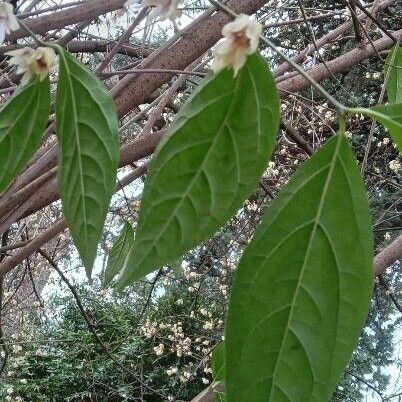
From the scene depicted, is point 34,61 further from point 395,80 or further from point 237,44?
point 395,80

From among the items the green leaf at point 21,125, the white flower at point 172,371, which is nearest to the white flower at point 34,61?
the green leaf at point 21,125

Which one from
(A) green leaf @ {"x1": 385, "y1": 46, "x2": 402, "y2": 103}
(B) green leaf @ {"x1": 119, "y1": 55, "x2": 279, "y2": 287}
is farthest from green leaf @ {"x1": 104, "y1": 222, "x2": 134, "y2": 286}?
(B) green leaf @ {"x1": 119, "y1": 55, "x2": 279, "y2": 287}

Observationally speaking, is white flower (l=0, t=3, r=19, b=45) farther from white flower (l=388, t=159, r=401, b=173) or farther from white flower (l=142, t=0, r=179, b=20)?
white flower (l=388, t=159, r=401, b=173)

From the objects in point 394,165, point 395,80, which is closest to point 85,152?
point 395,80

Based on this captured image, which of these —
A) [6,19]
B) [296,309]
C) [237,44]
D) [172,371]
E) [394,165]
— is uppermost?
[394,165]

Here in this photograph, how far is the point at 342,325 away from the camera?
0.77 feet

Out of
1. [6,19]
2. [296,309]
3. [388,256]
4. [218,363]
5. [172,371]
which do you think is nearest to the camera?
[296,309]

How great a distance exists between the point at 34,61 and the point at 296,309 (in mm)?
178

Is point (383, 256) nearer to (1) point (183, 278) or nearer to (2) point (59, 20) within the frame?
(2) point (59, 20)

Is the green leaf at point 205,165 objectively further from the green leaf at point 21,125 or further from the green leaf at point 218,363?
the green leaf at point 218,363

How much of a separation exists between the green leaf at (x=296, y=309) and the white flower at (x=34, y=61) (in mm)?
143

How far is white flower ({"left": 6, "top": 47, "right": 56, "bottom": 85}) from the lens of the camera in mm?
312

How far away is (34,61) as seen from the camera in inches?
12.3

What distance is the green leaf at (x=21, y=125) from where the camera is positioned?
306 millimetres
